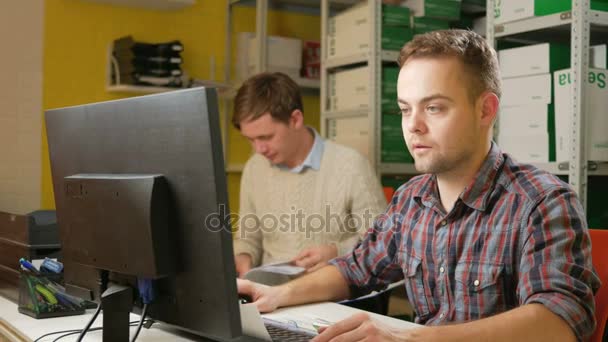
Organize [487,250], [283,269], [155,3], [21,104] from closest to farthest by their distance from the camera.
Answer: [487,250]
[283,269]
[21,104]
[155,3]

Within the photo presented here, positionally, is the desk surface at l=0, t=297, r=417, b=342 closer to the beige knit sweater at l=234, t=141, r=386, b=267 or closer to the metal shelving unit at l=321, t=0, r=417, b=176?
the beige knit sweater at l=234, t=141, r=386, b=267

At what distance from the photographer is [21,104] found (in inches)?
138

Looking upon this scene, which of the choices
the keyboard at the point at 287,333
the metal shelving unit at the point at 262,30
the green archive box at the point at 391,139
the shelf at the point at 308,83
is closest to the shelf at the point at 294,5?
the metal shelving unit at the point at 262,30

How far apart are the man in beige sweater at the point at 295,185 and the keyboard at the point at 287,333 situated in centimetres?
99

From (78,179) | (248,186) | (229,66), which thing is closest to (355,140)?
(248,186)

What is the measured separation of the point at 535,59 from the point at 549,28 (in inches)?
5.9

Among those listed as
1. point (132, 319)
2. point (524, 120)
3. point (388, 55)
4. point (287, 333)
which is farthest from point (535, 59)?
point (132, 319)

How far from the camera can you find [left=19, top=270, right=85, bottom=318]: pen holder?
1.50m

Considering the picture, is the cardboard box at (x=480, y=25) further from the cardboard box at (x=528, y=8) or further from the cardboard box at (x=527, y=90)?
the cardboard box at (x=527, y=90)

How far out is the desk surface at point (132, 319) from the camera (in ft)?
4.30

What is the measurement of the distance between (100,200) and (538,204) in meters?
0.83

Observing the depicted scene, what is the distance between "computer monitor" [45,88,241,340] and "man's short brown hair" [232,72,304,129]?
4.25 ft

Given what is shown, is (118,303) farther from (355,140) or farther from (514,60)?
(355,140)

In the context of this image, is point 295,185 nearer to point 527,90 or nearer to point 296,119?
point 296,119
